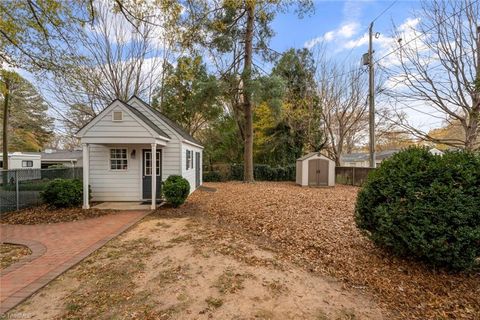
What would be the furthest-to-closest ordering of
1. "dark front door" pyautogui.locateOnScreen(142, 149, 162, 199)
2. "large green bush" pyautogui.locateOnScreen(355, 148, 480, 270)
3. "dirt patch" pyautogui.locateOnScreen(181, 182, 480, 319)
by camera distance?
1. "dark front door" pyautogui.locateOnScreen(142, 149, 162, 199)
2. "large green bush" pyautogui.locateOnScreen(355, 148, 480, 270)
3. "dirt patch" pyautogui.locateOnScreen(181, 182, 480, 319)

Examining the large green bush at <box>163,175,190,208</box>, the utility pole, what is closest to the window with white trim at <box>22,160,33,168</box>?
the large green bush at <box>163,175,190,208</box>

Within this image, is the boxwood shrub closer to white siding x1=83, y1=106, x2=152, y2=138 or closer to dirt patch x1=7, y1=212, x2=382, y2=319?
white siding x1=83, y1=106, x2=152, y2=138

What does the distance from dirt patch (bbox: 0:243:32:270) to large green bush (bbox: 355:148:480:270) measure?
6.13 metres

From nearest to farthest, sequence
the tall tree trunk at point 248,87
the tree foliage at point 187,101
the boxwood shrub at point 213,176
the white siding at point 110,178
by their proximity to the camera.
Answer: the white siding at point 110,178
the tall tree trunk at point 248,87
the tree foliage at point 187,101
the boxwood shrub at point 213,176

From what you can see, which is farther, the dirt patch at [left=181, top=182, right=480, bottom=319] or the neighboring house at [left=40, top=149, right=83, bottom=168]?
the neighboring house at [left=40, top=149, right=83, bottom=168]

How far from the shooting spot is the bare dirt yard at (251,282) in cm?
283

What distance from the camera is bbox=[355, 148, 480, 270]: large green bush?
3.38m

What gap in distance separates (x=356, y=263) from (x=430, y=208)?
4.60 feet

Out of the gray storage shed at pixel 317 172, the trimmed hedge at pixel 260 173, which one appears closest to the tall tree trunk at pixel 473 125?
the gray storage shed at pixel 317 172

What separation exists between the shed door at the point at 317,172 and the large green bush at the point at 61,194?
12609mm

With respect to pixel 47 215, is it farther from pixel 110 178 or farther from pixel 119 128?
pixel 119 128

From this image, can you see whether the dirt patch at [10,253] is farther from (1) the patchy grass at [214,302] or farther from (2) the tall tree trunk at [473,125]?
(2) the tall tree trunk at [473,125]

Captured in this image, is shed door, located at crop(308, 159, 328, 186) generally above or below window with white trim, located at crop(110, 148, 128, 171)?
below

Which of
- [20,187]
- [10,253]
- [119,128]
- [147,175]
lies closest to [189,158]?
[147,175]
